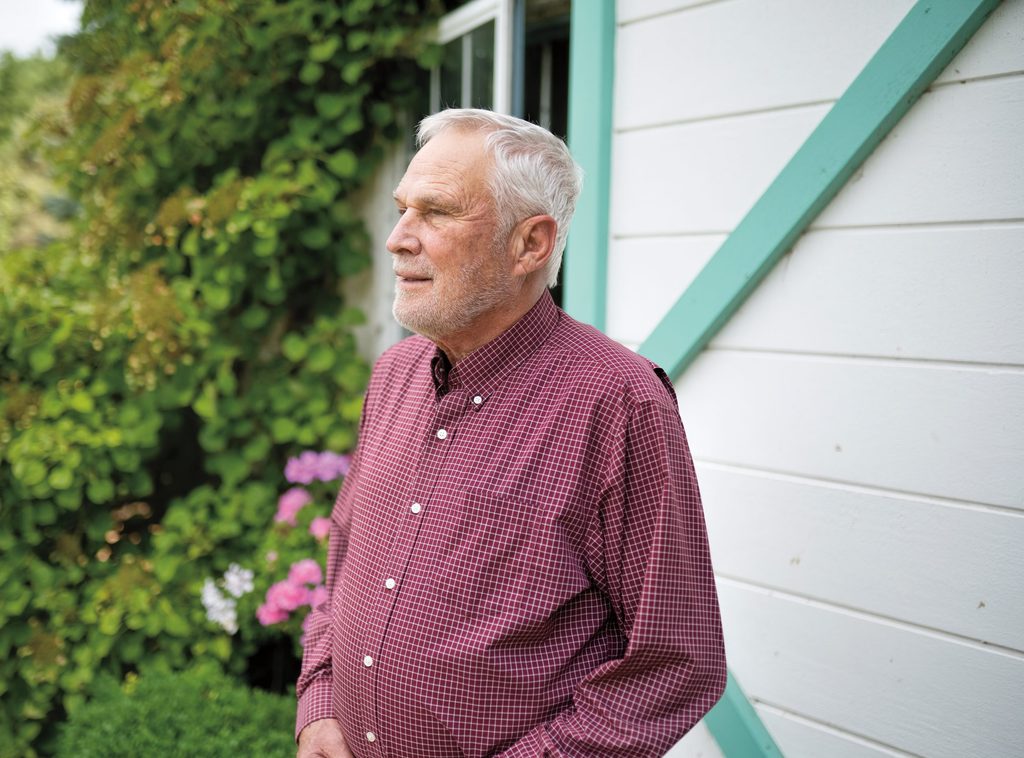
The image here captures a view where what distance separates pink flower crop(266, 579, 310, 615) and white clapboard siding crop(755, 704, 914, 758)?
4.54ft

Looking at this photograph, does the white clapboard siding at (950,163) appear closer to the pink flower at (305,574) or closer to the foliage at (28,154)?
the pink flower at (305,574)

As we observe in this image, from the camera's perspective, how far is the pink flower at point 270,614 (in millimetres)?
2576

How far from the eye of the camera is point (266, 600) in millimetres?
2695

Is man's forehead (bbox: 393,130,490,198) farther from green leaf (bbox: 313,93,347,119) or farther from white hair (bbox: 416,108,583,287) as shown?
green leaf (bbox: 313,93,347,119)

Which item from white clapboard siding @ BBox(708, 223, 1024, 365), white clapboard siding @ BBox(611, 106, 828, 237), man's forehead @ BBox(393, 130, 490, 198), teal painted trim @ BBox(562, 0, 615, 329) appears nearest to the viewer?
man's forehead @ BBox(393, 130, 490, 198)

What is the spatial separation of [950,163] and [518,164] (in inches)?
29.7

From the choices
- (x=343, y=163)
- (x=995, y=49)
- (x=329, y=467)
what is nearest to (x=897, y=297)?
(x=995, y=49)

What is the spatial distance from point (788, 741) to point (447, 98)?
7.32 ft

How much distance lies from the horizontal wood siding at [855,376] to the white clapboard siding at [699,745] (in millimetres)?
15

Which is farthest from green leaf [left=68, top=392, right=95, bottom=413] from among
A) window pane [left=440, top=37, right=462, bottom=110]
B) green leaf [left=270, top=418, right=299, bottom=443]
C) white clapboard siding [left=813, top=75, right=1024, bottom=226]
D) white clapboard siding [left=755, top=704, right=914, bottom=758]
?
white clapboard siding [left=813, top=75, right=1024, bottom=226]

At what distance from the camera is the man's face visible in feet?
4.36

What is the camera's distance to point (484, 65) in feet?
8.96

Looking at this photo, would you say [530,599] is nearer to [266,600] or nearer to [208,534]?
[266,600]

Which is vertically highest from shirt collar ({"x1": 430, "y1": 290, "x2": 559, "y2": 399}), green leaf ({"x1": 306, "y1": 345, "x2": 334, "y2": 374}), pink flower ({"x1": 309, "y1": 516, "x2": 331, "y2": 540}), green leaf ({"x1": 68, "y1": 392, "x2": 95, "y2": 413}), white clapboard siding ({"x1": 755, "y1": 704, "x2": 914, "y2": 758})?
shirt collar ({"x1": 430, "y1": 290, "x2": 559, "y2": 399})
